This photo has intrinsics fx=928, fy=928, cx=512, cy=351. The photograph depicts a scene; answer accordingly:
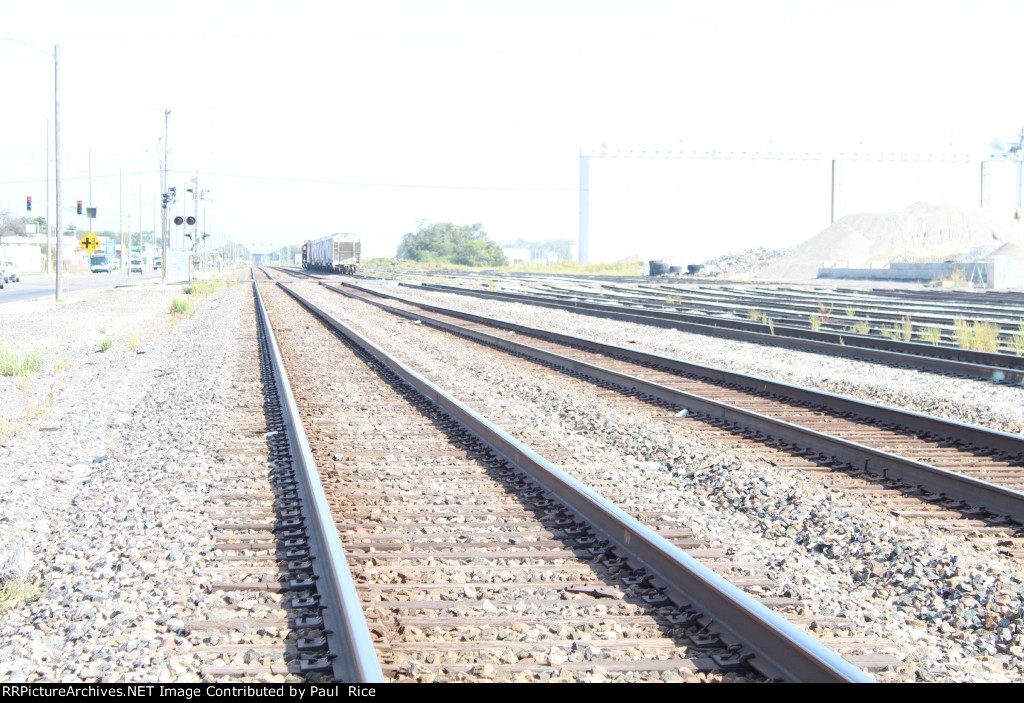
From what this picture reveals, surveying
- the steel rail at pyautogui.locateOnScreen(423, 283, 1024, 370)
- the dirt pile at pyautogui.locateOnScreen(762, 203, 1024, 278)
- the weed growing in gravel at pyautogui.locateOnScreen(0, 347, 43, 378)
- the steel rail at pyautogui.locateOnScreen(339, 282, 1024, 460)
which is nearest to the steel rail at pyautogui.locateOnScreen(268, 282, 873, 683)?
the steel rail at pyautogui.locateOnScreen(339, 282, 1024, 460)

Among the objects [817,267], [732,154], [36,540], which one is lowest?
[36,540]

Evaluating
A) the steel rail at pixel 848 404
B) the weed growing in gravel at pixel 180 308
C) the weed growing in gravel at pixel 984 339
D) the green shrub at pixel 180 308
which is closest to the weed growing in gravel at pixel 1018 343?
the weed growing in gravel at pixel 984 339

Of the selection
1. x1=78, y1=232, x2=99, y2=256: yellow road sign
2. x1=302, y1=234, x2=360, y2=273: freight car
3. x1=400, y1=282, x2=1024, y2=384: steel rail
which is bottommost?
x1=400, y1=282, x2=1024, y2=384: steel rail

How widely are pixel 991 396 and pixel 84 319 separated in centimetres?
2574

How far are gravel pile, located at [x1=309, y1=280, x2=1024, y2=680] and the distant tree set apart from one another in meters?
136

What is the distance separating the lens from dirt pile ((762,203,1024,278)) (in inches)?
2742

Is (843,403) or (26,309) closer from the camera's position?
(843,403)

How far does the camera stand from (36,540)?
20.2ft

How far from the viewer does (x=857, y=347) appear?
55.0 ft

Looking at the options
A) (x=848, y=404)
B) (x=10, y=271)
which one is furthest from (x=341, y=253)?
(x=848, y=404)

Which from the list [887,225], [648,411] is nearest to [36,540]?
[648,411]

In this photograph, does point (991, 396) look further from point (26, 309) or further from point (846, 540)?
point (26, 309)

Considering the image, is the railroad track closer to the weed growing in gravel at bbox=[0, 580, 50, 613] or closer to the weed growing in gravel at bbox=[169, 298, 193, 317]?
the weed growing in gravel at bbox=[0, 580, 50, 613]

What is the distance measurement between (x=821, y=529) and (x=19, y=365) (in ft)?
46.9
